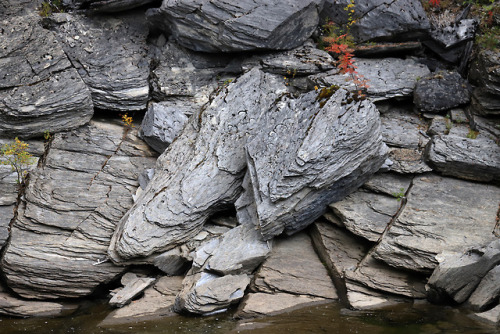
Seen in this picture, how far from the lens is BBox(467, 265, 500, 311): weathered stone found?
8.67 metres

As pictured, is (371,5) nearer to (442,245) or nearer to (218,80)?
(218,80)

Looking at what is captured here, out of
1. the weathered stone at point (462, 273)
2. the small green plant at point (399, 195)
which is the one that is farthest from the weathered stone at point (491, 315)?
the small green plant at point (399, 195)

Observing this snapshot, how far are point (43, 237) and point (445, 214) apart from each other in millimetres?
8906

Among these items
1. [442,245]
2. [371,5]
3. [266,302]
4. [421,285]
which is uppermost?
[371,5]

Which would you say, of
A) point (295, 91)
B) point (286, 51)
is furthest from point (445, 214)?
point (286, 51)

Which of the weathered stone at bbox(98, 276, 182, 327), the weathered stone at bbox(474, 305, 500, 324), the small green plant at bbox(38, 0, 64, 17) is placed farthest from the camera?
the small green plant at bbox(38, 0, 64, 17)

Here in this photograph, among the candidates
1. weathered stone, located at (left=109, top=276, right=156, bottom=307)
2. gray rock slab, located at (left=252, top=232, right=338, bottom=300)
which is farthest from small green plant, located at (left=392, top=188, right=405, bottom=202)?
weathered stone, located at (left=109, top=276, right=156, bottom=307)

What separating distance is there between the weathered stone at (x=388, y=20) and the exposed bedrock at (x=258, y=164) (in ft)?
13.4

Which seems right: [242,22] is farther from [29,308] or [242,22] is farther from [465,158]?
[29,308]

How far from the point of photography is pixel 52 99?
1316cm

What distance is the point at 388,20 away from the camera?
46.3 feet

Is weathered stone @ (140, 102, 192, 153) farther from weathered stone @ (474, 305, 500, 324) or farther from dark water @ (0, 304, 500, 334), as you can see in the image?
weathered stone @ (474, 305, 500, 324)

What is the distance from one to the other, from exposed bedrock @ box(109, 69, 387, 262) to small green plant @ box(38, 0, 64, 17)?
6703 mm

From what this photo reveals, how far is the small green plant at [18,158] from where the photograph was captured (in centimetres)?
1211
